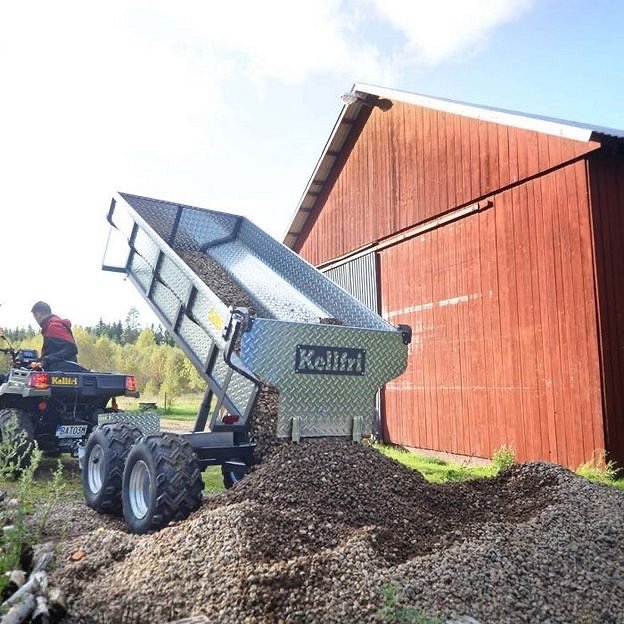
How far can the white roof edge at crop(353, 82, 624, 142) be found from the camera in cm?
817

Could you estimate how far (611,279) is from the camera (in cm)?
827

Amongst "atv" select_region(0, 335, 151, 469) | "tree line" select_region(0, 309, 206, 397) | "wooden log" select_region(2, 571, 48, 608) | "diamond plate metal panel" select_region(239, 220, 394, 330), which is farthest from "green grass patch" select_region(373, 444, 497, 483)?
"tree line" select_region(0, 309, 206, 397)

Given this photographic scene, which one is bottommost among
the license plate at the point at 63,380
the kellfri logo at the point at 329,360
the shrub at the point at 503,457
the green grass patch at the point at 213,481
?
the green grass patch at the point at 213,481

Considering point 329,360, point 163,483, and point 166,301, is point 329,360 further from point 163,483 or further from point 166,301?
point 166,301

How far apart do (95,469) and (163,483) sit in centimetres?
162

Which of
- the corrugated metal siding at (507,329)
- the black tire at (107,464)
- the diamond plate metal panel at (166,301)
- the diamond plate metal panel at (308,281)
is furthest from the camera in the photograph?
the corrugated metal siding at (507,329)

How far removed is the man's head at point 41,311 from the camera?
8117mm

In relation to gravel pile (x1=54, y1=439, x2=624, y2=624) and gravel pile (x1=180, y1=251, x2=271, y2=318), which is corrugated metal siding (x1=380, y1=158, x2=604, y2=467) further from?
gravel pile (x1=180, y1=251, x2=271, y2=318)

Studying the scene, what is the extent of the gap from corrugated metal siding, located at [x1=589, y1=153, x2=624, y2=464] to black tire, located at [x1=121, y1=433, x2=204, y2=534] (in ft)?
18.8

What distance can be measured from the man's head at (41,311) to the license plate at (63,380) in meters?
0.87

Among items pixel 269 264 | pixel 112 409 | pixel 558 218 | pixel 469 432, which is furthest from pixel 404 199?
pixel 112 409

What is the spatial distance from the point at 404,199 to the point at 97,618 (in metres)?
10.4

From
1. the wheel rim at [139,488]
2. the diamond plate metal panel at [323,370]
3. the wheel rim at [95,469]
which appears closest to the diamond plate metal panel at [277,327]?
the diamond plate metal panel at [323,370]

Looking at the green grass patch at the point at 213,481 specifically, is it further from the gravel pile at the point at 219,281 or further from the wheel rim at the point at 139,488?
the gravel pile at the point at 219,281
